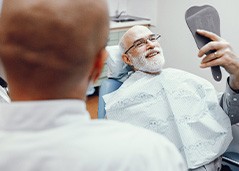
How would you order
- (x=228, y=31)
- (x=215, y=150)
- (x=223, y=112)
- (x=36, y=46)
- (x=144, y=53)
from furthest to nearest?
(x=228, y=31), (x=144, y=53), (x=223, y=112), (x=215, y=150), (x=36, y=46)

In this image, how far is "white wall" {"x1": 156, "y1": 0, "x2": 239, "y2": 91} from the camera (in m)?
3.34

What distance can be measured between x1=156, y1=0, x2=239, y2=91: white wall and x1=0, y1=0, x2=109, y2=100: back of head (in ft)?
9.77

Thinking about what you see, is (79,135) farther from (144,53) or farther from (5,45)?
(144,53)

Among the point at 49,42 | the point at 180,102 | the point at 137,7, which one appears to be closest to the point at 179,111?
the point at 180,102

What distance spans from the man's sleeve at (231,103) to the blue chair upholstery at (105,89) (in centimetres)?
66

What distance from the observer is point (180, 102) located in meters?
1.91

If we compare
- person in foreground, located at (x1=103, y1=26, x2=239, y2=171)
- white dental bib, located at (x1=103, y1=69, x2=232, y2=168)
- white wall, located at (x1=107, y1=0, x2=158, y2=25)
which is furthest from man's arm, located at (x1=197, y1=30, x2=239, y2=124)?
white wall, located at (x1=107, y1=0, x2=158, y2=25)

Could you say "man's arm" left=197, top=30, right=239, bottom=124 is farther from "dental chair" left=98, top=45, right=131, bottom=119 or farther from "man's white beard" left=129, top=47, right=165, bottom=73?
"dental chair" left=98, top=45, right=131, bottom=119

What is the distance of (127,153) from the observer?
1.90 feet

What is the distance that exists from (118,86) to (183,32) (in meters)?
1.84

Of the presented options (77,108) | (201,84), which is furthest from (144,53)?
(77,108)

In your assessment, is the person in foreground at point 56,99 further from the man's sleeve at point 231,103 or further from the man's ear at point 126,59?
the man's ear at point 126,59

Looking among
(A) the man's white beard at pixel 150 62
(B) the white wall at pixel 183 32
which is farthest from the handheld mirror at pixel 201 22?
(B) the white wall at pixel 183 32

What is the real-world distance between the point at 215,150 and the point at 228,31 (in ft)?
6.30
